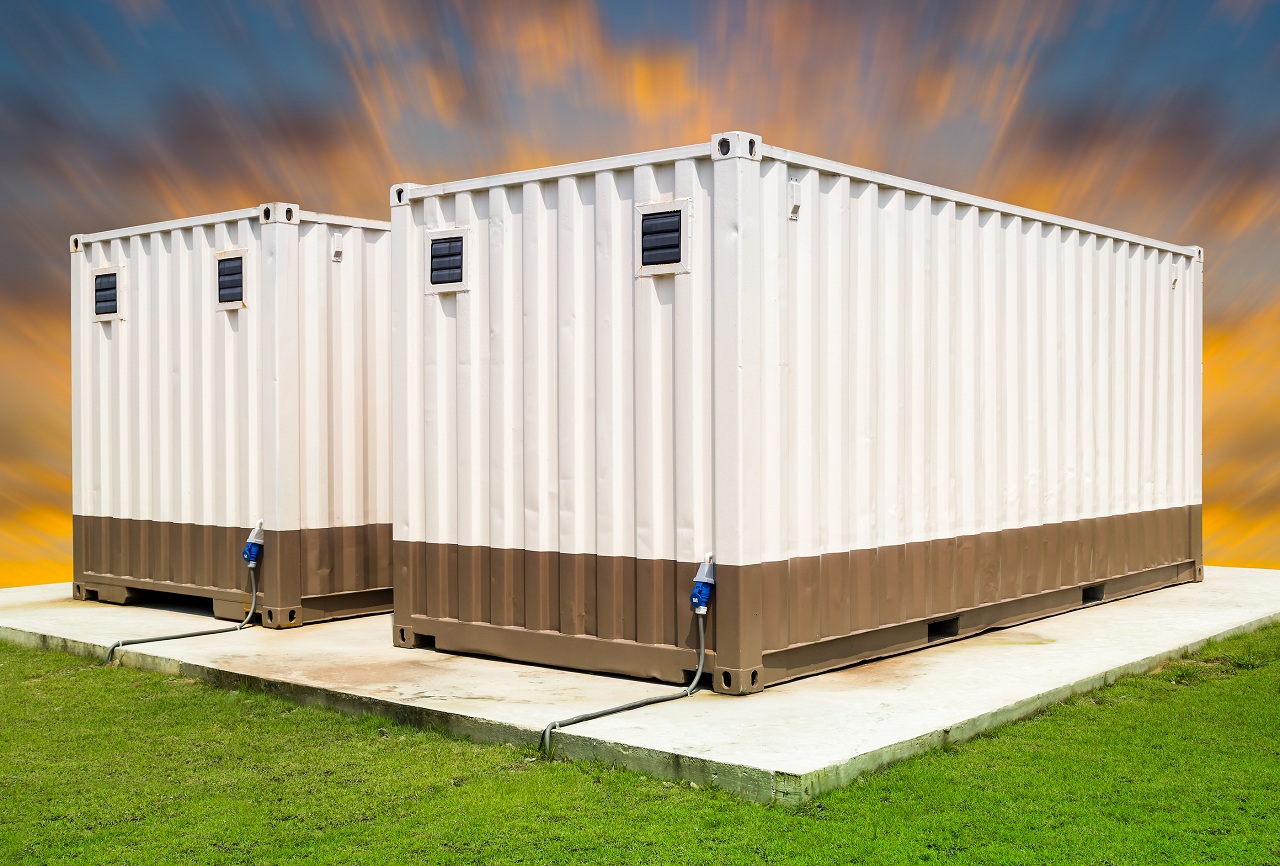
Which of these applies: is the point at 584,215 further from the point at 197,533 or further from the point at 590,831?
the point at 197,533

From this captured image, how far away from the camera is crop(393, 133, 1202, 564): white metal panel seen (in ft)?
24.7

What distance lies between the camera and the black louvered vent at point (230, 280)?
1043cm

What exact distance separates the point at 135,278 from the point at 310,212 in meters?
2.07

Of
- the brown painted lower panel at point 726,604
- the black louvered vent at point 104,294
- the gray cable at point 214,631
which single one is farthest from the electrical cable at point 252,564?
the black louvered vent at point 104,294

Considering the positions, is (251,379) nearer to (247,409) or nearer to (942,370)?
(247,409)

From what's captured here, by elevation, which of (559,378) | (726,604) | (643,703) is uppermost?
(559,378)

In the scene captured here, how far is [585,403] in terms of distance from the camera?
26.6 ft

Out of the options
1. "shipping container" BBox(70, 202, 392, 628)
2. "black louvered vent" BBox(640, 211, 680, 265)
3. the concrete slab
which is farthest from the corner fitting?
"shipping container" BBox(70, 202, 392, 628)

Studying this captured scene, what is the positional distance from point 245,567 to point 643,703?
15.3 ft

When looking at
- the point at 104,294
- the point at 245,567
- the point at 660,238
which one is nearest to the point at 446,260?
the point at 660,238

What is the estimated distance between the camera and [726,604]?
7414 millimetres

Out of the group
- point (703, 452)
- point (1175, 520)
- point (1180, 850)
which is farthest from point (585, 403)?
point (1175, 520)

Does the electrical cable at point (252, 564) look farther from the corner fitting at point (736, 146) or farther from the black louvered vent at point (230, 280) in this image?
the corner fitting at point (736, 146)

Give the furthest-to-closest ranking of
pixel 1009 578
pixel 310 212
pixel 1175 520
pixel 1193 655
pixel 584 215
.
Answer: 1. pixel 1175 520
2. pixel 310 212
3. pixel 1009 578
4. pixel 1193 655
5. pixel 584 215
